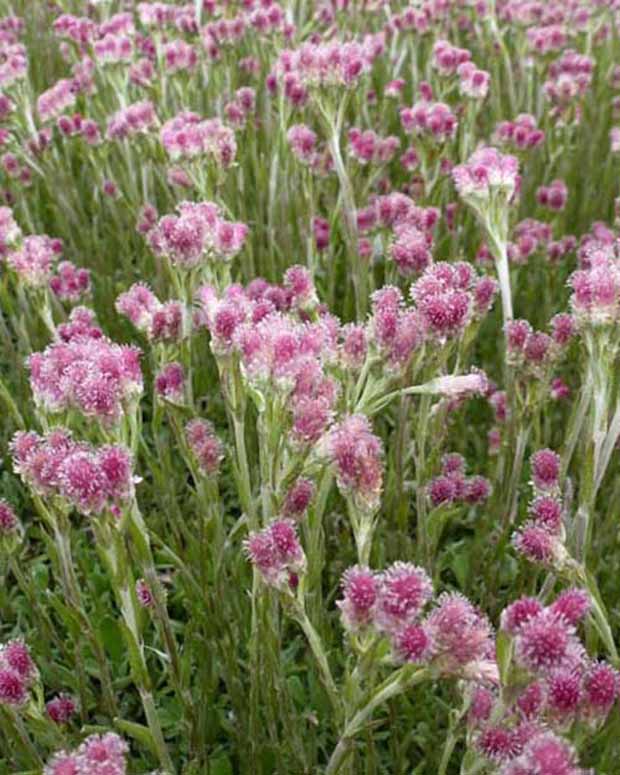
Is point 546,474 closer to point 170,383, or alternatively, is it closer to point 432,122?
point 170,383

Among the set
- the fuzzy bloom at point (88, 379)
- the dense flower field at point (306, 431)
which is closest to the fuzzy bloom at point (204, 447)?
the dense flower field at point (306, 431)

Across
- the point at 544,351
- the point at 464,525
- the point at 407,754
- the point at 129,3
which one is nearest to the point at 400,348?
the point at 544,351

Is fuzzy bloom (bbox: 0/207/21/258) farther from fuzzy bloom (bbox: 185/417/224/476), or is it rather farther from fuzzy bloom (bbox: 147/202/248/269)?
fuzzy bloom (bbox: 185/417/224/476)

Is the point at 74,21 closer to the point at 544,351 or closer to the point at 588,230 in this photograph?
the point at 588,230

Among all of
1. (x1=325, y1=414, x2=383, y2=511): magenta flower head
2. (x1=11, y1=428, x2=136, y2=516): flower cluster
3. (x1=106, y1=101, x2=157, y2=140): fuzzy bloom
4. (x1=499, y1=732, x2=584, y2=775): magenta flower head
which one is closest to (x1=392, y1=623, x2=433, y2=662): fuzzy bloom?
(x1=499, y1=732, x2=584, y2=775): magenta flower head

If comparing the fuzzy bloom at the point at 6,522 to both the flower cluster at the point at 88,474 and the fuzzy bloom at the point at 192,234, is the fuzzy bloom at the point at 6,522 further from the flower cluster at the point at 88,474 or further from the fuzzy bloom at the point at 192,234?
the fuzzy bloom at the point at 192,234
